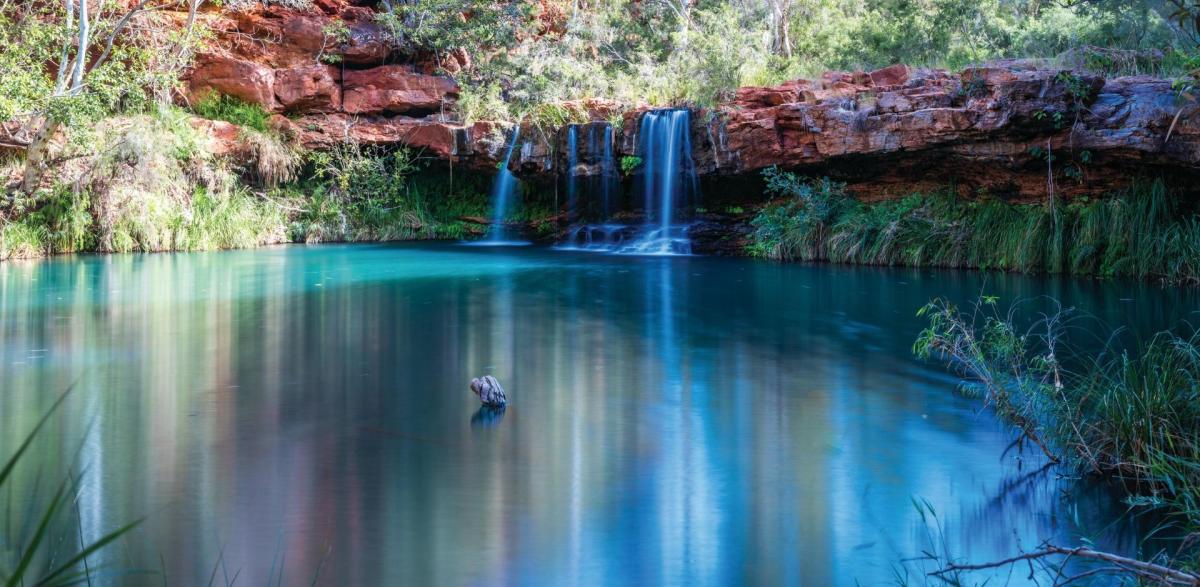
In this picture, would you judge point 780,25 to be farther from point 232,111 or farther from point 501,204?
point 232,111

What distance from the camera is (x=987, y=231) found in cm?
1605

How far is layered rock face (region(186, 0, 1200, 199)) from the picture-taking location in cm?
1453

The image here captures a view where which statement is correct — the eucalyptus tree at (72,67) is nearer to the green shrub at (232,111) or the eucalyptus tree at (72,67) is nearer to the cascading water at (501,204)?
the green shrub at (232,111)

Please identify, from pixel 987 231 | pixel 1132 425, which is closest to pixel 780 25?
pixel 987 231

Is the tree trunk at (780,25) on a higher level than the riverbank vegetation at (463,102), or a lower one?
higher

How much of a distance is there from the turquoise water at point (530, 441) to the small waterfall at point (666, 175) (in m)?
7.70

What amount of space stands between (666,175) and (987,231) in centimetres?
646

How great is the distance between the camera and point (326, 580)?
381 cm

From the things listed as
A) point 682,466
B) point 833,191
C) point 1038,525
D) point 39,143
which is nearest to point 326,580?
point 682,466

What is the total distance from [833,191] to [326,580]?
15.2 metres

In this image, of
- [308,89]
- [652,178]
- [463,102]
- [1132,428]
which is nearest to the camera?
[1132,428]

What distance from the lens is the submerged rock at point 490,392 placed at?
6766 millimetres

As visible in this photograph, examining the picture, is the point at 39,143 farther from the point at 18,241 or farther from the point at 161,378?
the point at 161,378

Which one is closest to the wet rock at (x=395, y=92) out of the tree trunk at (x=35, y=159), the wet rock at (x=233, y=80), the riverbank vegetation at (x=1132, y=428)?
the wet rock at (x=233, y=80)
